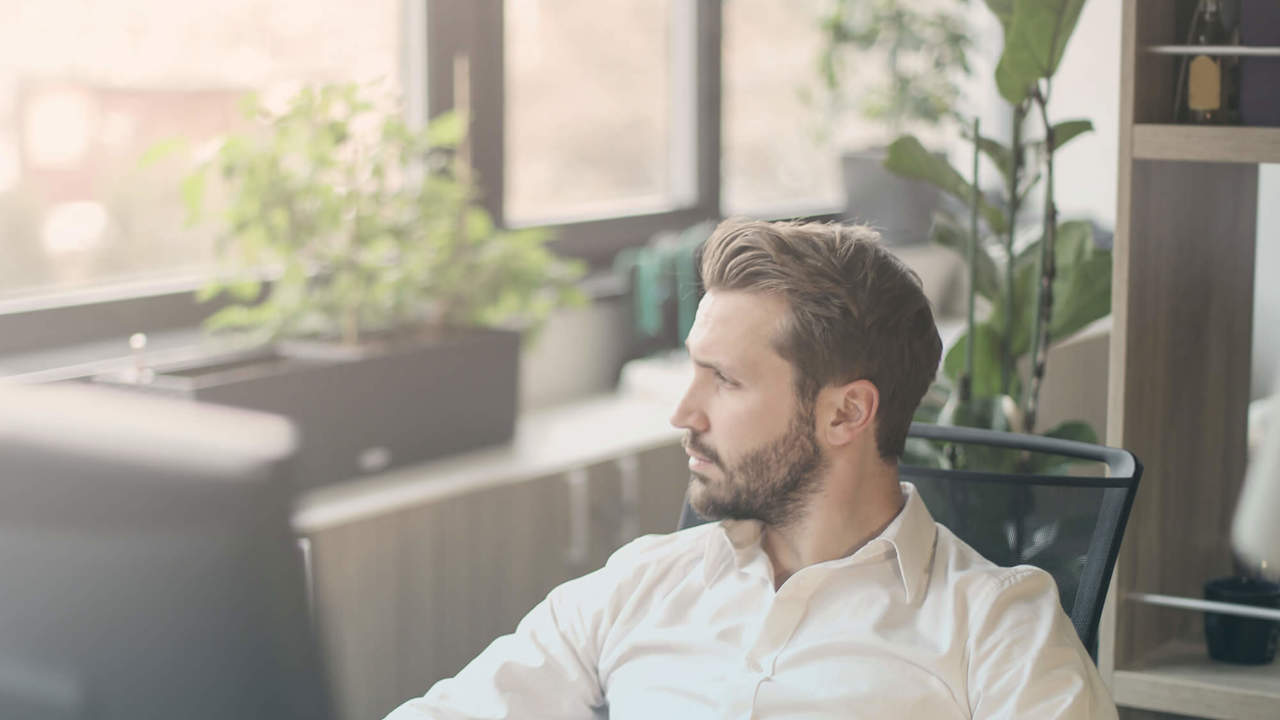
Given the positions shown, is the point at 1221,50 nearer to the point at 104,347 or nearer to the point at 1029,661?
the point at 1029,661

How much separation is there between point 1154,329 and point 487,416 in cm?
130

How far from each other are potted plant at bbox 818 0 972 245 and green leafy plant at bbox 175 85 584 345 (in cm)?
132

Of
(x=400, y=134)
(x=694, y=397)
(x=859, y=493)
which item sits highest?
(x=400, y=134)

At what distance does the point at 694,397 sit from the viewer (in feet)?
4.85

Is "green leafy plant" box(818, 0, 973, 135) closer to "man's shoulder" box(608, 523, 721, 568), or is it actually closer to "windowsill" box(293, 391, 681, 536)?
"windowsill" box(293, 391, 681, 536)

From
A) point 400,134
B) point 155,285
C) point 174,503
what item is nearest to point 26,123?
point 155,285

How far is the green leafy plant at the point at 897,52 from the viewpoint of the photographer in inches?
147

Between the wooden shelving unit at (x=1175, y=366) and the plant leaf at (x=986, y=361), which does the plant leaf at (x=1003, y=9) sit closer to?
the wooden shelving unit at (x=1175, y=366)

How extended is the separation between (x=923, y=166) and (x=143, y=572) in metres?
1.23

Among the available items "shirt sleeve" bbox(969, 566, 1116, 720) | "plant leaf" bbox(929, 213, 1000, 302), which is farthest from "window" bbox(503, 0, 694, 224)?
"shirt sleeve" bbox(969, 566, 1116, 720)

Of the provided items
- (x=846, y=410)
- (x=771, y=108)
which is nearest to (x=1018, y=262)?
(x=846, y=410)

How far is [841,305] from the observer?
56.8 inches

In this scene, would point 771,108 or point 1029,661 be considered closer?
point 1029,661

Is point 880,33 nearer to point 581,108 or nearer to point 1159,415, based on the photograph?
point 581,108
